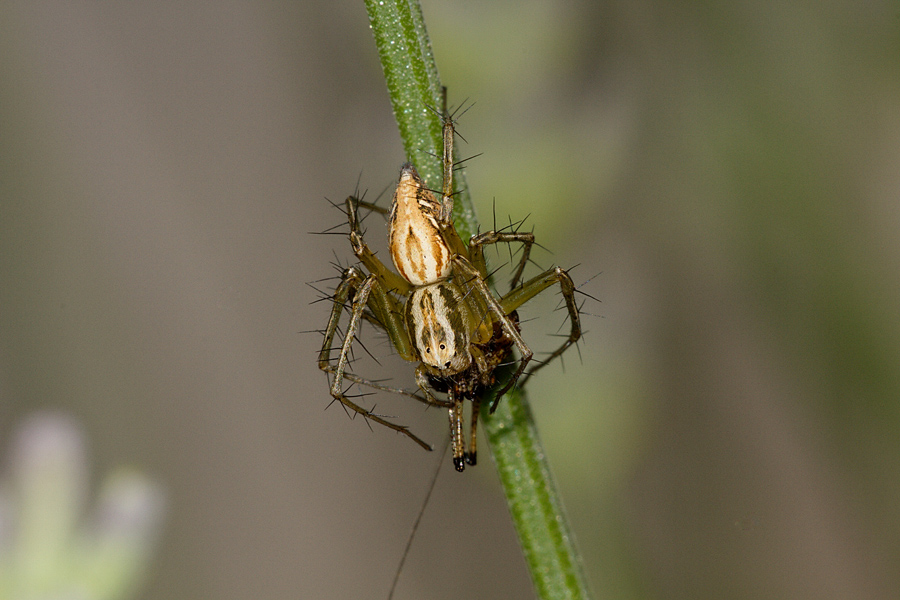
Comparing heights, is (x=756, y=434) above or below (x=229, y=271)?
below

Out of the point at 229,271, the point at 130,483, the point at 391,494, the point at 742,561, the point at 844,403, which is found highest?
the point at 229,271

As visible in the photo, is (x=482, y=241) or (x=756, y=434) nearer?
(x=482, y=241)

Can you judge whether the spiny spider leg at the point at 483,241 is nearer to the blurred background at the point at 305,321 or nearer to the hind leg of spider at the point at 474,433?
the hind leg of spider at the point at 474,433

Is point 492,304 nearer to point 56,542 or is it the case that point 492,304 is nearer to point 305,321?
point 56,542

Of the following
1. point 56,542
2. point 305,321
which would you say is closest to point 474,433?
point 56,542

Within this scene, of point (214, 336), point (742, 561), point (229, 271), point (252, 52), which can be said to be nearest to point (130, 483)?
point (214, 336)

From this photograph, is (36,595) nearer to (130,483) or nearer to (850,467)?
(130,483)

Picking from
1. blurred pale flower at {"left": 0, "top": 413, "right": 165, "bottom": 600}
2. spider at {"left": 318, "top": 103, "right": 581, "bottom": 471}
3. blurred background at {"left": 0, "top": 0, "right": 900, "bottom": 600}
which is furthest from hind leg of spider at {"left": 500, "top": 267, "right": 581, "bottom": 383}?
blurred background at {"left": 0, "top": 0, "right": 900, "bottom": 600}
